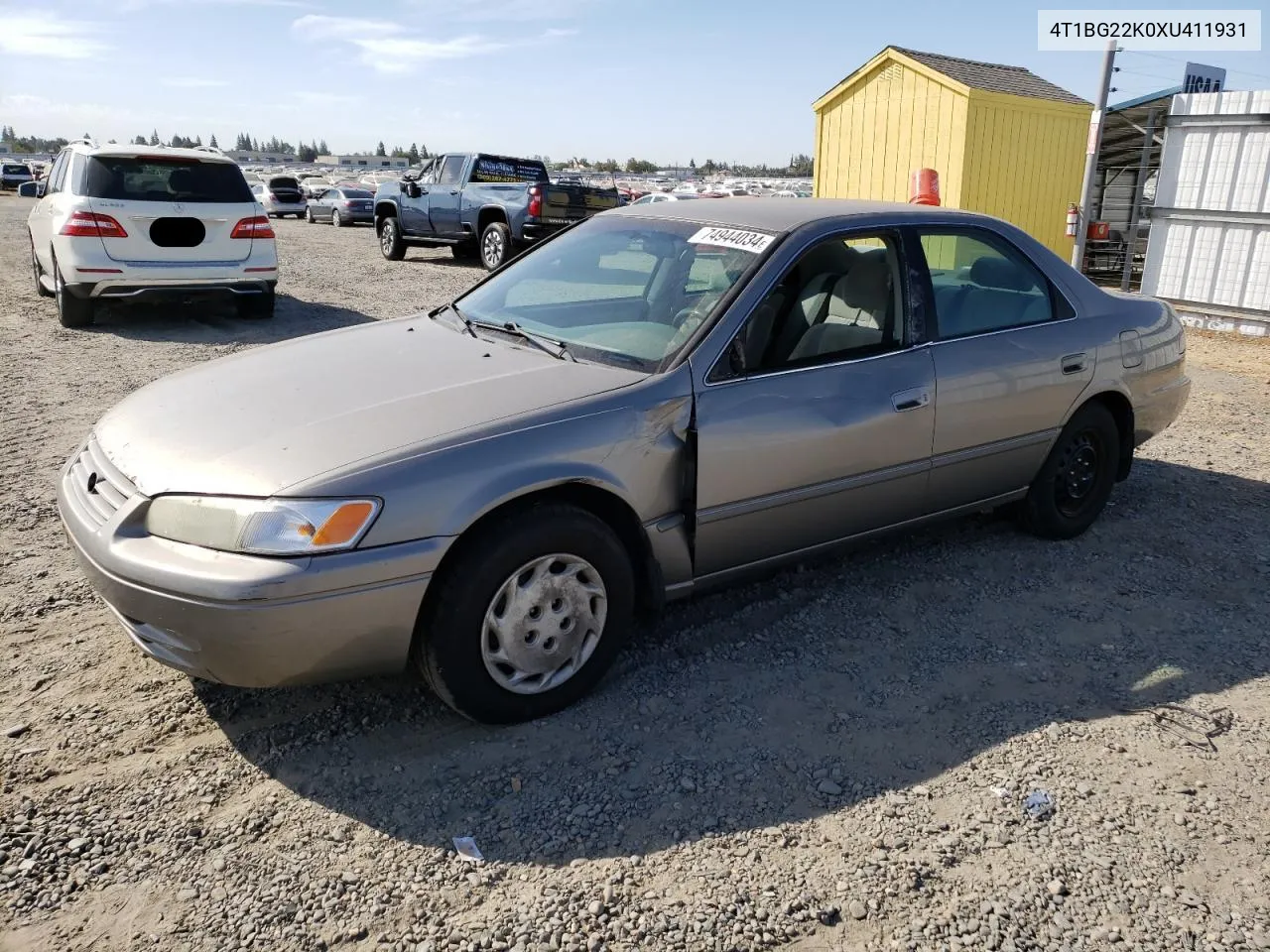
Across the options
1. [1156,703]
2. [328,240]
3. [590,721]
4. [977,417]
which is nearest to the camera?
[590,721]

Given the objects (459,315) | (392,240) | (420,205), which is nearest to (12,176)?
(392,240)

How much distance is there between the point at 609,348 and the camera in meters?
3.56

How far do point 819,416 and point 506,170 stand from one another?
14.9m

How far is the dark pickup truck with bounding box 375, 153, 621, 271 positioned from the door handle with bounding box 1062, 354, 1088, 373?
11965 millimetres

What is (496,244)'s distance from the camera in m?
16.1

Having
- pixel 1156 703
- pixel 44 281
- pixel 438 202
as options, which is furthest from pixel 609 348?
pixel 438 202

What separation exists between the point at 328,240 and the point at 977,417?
68.3 feet

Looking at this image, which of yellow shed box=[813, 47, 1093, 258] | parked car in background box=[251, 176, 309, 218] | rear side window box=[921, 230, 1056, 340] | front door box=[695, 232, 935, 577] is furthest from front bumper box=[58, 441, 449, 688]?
parked car in background box=[251, 176, 309, 218]

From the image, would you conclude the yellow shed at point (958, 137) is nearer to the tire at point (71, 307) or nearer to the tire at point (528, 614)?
the tire at point (71, 307)

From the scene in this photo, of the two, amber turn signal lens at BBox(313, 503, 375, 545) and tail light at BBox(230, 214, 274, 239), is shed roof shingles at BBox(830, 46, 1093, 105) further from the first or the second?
amber turn signal lens at BBox(313, 503, 375, 545)

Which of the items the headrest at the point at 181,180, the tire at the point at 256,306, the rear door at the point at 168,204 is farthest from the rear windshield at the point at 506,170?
the headrest at the point at 181,180

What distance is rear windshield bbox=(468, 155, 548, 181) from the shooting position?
16.9m

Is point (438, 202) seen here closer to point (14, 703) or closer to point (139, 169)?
point (139, 169)

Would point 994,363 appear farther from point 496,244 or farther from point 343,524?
point 496,244
